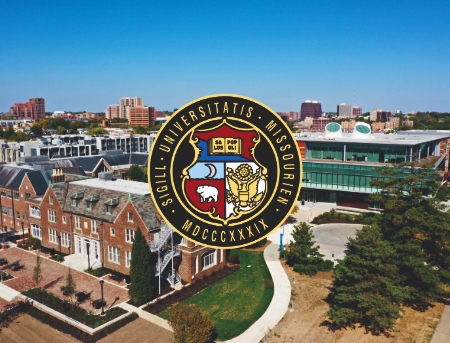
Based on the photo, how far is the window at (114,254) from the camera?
4016 cm

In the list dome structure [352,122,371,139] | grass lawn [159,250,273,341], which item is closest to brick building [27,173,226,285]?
grass lawn [159,250,273,341]

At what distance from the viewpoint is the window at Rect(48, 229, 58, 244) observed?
1857 inches

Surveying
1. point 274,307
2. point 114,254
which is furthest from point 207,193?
point 114,254

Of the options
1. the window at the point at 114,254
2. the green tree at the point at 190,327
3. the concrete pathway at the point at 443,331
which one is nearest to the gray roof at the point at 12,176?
the window at the point at 114,254

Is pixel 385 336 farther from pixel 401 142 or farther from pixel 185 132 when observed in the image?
pixel 401 142

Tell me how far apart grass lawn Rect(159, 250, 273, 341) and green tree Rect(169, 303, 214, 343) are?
3.27m

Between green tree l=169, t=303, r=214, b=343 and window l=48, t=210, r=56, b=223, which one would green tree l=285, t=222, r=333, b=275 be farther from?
window l=48, t=210, r=56, b=223

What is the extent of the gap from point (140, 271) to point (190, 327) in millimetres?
9362

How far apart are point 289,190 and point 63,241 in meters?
44.6

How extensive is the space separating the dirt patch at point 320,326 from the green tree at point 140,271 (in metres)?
10.9

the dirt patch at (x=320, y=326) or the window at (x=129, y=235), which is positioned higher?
the window at (x=129, y=235)

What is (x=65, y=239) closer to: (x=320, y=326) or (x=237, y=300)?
(x=237, y=300)

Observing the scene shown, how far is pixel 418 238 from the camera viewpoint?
3512cm

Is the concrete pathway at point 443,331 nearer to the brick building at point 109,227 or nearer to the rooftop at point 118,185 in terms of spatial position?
the brick building at point 109,227
